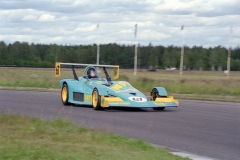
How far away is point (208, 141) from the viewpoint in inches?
527

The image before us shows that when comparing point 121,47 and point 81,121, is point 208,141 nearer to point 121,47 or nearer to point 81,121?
point 81,121

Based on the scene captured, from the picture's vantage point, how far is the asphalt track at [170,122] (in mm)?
12914

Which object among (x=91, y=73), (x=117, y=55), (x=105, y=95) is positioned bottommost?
(x=105, y=95)

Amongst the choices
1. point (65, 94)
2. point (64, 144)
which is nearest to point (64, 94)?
point (65, 94)

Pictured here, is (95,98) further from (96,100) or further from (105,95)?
(105,95)

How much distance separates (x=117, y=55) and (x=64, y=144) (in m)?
76.2

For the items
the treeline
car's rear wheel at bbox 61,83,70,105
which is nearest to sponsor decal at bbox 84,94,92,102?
car's rear wheel at bbox 61,83,70,105

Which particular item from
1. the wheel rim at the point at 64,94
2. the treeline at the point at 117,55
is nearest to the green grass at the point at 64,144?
the wheel rim at the point at 64,94

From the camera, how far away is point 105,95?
2017 cm

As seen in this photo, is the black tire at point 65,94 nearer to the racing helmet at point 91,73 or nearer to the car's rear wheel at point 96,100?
the racing helmet at point 91,73

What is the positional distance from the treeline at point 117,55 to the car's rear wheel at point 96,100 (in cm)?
6264

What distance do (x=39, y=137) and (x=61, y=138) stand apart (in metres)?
0.56

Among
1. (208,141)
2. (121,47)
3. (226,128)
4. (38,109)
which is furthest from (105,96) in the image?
(121,47)

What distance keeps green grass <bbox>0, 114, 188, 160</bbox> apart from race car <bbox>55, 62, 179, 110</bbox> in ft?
18.2
